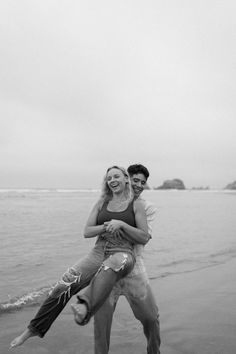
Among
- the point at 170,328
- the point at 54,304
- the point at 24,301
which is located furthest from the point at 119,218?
the point at 24,301

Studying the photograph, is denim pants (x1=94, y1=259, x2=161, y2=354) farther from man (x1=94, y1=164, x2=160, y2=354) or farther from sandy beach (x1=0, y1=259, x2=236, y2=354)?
sandy beach (x1=0, y1=259, x2=236, y2=354)

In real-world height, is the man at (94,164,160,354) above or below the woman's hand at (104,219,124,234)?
below

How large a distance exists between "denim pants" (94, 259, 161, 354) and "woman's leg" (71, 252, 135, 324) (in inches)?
7.5

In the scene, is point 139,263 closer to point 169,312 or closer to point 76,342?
point 76,342

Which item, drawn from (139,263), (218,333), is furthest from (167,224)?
(139,263)

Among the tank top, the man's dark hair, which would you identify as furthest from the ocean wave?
the man's dark hair

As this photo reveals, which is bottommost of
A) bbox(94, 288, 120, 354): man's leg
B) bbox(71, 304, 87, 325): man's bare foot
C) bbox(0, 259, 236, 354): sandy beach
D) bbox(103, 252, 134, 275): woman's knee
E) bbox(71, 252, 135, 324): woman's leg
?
bbox(0, 259, 236, 354): sandy beach

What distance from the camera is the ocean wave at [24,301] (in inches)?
262

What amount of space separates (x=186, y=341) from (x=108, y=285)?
6.46ft

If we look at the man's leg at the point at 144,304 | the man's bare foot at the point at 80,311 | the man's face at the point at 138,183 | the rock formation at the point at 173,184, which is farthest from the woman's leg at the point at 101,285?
the rock formation at the point at 173,184

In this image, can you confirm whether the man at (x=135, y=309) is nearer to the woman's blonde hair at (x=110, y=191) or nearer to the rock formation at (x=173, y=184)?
the woman's blonde hair at (x=110, y=191)

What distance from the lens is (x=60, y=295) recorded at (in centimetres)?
389

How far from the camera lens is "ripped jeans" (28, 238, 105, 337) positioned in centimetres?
388

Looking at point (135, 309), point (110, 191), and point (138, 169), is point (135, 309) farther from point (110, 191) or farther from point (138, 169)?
point (138, 169)
